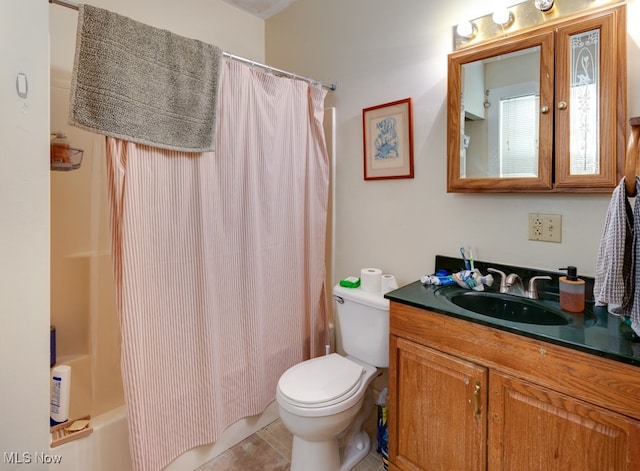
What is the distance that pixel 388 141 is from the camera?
1909 millimetres

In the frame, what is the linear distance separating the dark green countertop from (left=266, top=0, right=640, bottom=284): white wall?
0.85 feet

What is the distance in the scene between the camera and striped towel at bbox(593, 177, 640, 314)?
38.4 inches

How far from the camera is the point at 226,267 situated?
1.72 meters

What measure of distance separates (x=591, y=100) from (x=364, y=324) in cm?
129

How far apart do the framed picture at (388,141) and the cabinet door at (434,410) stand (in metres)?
0.93

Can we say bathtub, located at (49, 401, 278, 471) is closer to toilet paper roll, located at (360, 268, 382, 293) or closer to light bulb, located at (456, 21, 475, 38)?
toilet paper roll, located at (360, 268, 382, 293)

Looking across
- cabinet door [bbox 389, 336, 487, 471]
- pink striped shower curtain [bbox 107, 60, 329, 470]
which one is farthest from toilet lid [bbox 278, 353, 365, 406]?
pink striped shower curtain [bbox 107, 60, 329, 470]

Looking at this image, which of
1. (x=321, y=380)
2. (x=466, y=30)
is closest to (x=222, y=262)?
(x=321, y=380)

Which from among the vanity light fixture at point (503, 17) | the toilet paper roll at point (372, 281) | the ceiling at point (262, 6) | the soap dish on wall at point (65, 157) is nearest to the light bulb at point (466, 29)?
the vanity light fixture at point (503, 17)

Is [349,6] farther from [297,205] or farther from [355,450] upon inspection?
[355,450]

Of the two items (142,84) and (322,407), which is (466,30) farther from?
(322,407)

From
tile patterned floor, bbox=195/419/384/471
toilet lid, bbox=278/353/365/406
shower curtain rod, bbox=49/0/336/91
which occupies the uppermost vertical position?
shower curtain rod, bbox=49/0/336/91

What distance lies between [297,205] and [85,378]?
149 cm

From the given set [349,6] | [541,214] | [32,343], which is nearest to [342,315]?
[541,214]
